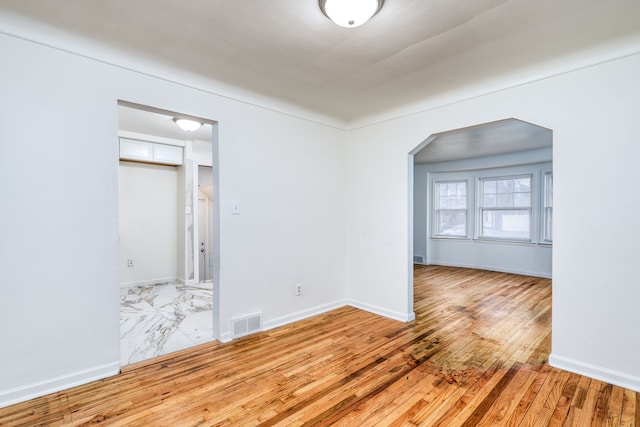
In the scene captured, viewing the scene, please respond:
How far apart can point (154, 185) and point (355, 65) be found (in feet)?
14.1

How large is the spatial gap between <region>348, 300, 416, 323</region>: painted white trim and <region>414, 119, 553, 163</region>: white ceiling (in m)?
2.42

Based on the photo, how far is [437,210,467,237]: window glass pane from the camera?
7305 millimetres

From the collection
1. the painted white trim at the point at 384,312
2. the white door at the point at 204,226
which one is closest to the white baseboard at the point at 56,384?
the painted white trim at the point at 384,312

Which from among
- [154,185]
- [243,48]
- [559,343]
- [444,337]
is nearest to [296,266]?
[444,337]

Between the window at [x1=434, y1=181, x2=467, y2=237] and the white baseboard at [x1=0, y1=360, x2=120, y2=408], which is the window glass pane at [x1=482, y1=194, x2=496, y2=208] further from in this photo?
the white baseboard at [x1=0, y1=360, x2=120, y2=408]

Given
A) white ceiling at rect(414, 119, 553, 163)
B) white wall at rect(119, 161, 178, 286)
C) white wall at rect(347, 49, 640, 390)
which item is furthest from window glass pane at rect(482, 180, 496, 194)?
white wall at rect(119, 161, 178, 286)

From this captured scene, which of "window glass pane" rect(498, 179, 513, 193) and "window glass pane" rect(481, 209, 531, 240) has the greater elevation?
"window glass pane" rect(498, 179, 513, 193)

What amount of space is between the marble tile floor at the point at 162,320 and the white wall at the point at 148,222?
1.17ft

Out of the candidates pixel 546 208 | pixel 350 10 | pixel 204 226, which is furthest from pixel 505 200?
pixel 204 226

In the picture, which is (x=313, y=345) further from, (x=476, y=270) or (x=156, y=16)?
(x=476, y=270)

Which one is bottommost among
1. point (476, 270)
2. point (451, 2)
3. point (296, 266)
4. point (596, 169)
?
point (476, 270)

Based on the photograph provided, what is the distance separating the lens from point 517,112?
8.86 ft

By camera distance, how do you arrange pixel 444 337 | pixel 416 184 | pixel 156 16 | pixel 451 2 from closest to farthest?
pixel 451 2 < pixel 156 16 < pixel 444 337 < pixel 416 184

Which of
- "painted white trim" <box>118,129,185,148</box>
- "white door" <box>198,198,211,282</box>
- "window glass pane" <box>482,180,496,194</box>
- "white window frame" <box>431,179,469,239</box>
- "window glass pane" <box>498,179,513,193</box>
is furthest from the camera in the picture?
"white window frame" <box>431,179,469,239</box>
